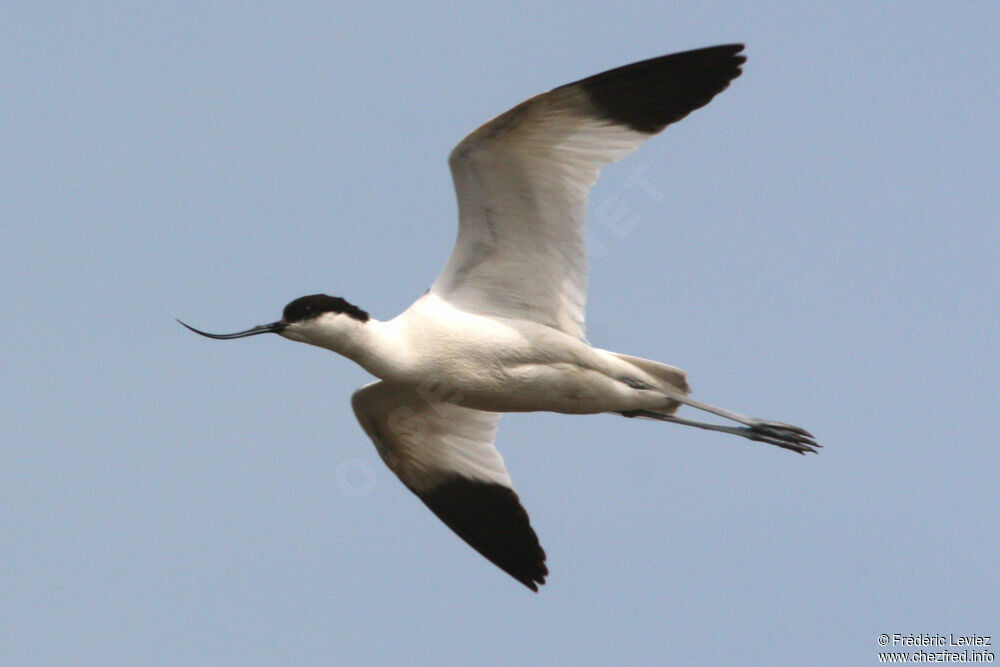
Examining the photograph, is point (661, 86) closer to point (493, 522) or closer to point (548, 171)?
point (548, 171)

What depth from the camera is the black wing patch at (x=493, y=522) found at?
11.0 metres

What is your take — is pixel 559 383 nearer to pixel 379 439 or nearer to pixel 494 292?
pixel 494 292

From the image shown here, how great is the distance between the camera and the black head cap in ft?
32.9

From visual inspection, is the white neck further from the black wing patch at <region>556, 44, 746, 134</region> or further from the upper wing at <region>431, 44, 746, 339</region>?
Result: the black wing patch at <region>556, 44, 746, 134</region>

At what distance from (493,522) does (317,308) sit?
2.15m

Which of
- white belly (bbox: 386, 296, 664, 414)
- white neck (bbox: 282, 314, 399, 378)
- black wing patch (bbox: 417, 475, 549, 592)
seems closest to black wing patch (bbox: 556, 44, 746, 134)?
white belly (bbox: 386, 296, 664, 414)

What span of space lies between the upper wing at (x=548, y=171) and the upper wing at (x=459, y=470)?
1.08 metres

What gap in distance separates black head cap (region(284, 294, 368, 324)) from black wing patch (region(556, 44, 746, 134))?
1966 millimetres

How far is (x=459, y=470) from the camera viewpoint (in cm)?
1127

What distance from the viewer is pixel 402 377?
9.99 m

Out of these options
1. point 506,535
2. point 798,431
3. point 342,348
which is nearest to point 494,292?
point 342,348

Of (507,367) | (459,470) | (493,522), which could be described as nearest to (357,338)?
(507,367)

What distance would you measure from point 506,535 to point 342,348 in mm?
1976

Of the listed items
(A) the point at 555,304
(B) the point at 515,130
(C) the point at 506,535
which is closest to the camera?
(B) the point at 515,130
